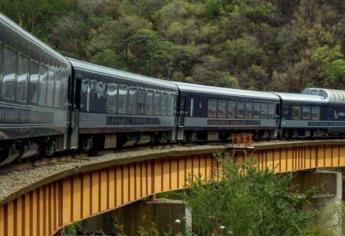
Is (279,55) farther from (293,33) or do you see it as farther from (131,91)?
(131,91)

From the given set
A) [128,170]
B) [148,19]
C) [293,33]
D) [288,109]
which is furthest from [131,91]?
[148,19]

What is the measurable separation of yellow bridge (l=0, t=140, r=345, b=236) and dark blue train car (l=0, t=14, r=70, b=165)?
645 mm

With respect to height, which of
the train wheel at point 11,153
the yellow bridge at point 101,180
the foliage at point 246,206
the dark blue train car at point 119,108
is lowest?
the foliage at point 246,206

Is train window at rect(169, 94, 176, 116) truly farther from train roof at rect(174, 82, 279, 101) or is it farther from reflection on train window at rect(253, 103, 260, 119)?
reflection on train window at rect(253, 103, 260, 119)

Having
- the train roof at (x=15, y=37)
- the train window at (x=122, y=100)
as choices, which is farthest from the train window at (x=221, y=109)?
the train roof at (x=15, y=37)

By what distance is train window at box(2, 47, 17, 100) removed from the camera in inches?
560

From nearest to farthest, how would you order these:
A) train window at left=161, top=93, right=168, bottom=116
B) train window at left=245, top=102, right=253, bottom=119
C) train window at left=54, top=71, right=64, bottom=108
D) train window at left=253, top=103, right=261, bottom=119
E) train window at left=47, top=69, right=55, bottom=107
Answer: train window at left=47, top=69, right=55, bottom=107 < train window at left=54, top=71, right=64, bottom=108 < train window at left=161, top=93, right=168, bottom=116 < train window at left=245, top=102, right=253, bottom=119 < train window at left=253, top=103, right=261, bottom=119

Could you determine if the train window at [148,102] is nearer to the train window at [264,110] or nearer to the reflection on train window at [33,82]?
the train window at [264,110]

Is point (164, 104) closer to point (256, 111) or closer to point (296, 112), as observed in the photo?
point (256, 111)

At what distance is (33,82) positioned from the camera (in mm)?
17531

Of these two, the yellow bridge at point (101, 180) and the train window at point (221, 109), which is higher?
the train window at point (221, 109)

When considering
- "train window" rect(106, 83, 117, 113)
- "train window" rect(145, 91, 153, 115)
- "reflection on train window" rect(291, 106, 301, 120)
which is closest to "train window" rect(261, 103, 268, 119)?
"reflection on train window" rect(291, 106, 301, 120)

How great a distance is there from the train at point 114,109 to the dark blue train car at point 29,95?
2 centimetres

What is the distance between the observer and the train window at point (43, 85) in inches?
732
